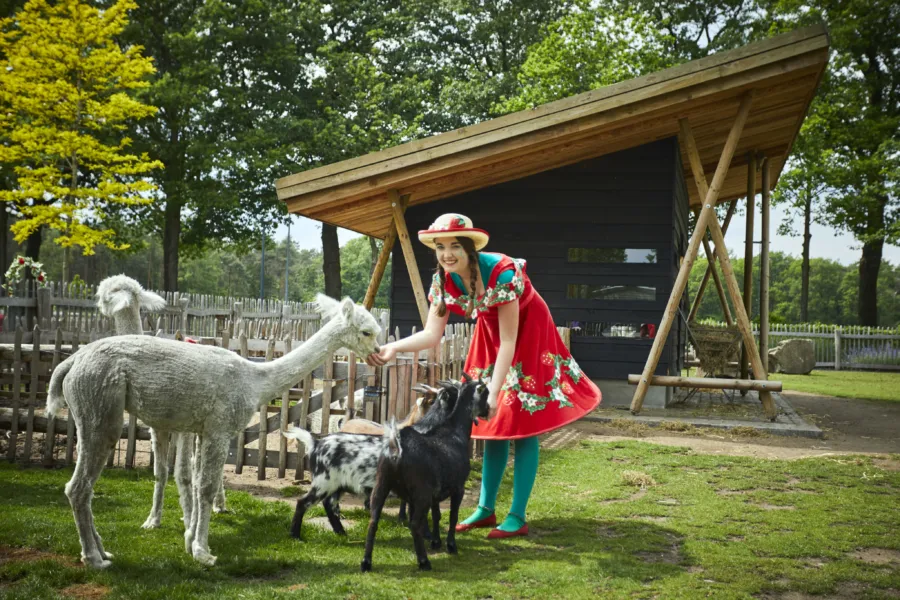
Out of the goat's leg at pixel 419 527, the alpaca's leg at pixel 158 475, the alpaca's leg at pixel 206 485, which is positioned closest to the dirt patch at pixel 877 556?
the goat's leg at pixel 419 527

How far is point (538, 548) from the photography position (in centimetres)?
441

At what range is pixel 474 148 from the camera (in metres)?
10.1

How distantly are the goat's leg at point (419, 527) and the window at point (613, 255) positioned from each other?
9.27 meters

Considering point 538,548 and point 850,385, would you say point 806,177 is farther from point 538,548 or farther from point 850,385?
point 538,548

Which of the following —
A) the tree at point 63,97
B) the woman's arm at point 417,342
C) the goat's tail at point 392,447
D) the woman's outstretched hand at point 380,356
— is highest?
the tree at point 63,97

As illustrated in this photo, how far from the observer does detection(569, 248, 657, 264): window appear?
12352 mm

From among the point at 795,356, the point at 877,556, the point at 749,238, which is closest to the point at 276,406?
the point at 877,556

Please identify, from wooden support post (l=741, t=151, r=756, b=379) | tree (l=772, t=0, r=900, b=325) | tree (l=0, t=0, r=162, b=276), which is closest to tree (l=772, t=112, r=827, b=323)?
tree (l=772, t=0, r=900, b=325)

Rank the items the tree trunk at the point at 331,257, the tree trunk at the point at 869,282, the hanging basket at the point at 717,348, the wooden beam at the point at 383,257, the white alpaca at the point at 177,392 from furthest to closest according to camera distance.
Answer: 1. the tree trunk at the point at 331,257
2. the tree trunk at the point at 869,282
3. the hanging basket at the point at 717,348
4. the wooden beam at the point at 383,257
5. the white alpaca at the point at 177,392

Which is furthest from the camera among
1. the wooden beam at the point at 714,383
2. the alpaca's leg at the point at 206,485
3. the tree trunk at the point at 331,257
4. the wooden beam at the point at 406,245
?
the tree trunk at the point at 331,257

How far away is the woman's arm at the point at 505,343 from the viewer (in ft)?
13.9

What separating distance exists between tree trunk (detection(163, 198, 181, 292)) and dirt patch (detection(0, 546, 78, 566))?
75.3ft

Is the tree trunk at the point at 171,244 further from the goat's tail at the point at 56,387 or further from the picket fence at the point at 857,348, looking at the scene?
the goat's tail at the point at 56,387

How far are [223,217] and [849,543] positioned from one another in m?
29.4
